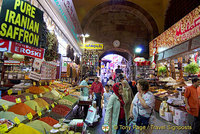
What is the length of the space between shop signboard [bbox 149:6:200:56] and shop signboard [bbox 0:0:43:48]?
619cm

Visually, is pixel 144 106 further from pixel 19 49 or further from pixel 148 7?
pixel 148 7

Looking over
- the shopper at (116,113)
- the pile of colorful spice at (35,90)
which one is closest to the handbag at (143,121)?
the shopper at (116,113)

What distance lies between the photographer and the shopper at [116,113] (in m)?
2.49

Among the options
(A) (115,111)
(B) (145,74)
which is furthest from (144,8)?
(A) (115,111)

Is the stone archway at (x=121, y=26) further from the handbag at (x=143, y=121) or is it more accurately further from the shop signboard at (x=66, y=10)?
the handbag at (x=143, y=121)

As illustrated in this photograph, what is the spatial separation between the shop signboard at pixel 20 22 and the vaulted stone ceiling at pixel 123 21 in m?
10.1

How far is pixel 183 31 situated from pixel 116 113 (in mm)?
6224

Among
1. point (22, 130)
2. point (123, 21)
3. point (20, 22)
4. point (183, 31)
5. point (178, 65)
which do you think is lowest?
point (22, 130)

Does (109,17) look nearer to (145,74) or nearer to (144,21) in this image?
(144,21)

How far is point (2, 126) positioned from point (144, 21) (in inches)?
529

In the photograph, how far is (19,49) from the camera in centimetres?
213

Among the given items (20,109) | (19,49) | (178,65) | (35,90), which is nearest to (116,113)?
(20,109)

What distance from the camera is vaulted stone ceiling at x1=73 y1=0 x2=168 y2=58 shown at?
461 inches

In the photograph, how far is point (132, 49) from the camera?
12406 millimetres
